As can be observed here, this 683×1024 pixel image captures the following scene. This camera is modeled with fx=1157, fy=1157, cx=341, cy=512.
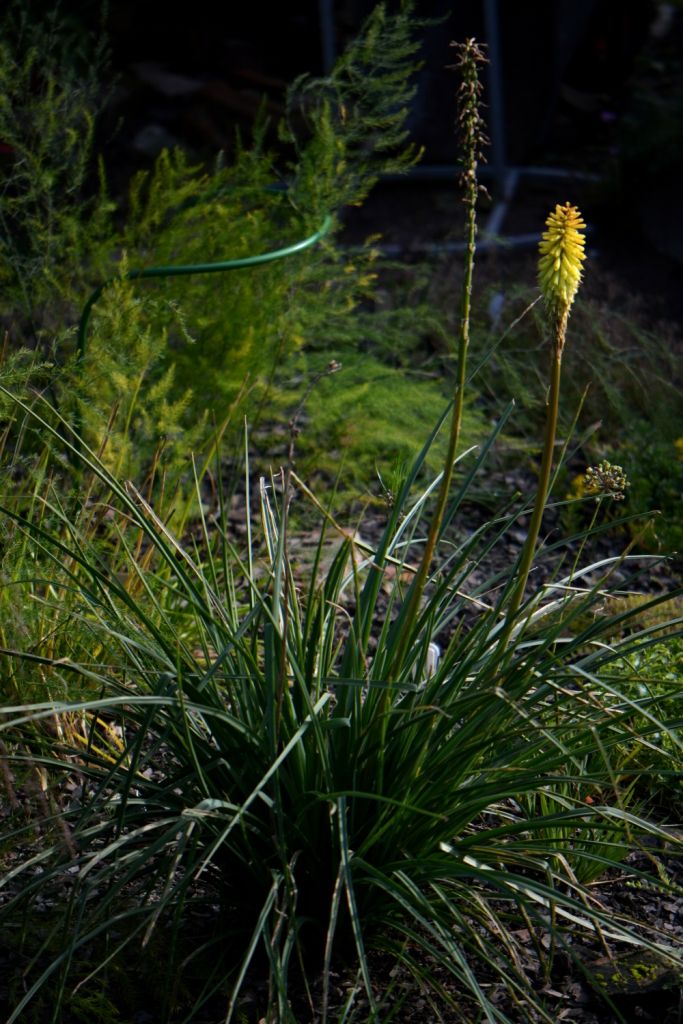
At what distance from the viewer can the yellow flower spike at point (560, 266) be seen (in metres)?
1.44

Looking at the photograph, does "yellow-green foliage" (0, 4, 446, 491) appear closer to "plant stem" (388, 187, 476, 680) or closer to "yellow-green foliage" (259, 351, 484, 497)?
"yellow-green foliage" (259, 351, 484, 497)

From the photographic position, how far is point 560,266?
1445 mm

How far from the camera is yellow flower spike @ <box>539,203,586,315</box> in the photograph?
1.44 metres

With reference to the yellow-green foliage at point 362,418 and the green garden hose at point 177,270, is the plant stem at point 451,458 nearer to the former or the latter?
the green garden hose at point 177,270

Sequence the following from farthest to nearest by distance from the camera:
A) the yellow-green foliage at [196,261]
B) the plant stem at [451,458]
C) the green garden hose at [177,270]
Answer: the yellow-green foliage at [196,261]
the green garden hose at [177,270]
the plant stem at [451,458]

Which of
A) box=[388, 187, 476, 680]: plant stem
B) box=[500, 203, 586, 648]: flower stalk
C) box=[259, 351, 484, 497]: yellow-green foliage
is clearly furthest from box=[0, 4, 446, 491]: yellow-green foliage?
box=[500, 203, 586, 648]: flower stalk

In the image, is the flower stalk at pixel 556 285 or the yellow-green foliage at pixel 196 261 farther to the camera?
the yellow-green foliage at pixel 196 261

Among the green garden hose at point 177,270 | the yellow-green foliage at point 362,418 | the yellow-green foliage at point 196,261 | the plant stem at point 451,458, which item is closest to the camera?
the plant stem at point 451,458

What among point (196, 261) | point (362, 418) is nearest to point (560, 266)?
point (362, 418)

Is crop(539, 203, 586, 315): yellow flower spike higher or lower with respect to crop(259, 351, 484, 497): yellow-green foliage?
higher

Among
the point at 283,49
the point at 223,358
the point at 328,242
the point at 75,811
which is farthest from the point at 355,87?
the point at 283,49

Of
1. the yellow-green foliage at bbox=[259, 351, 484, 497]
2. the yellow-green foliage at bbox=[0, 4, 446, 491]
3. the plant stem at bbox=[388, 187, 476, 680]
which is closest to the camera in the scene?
the plant stem at bbox=[388, 187, 476, 680]

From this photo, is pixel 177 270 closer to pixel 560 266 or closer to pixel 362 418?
pixel 362 418

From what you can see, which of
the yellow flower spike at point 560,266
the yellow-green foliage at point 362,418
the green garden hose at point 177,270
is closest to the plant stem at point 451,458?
the yellow flower spike at point 560,266
